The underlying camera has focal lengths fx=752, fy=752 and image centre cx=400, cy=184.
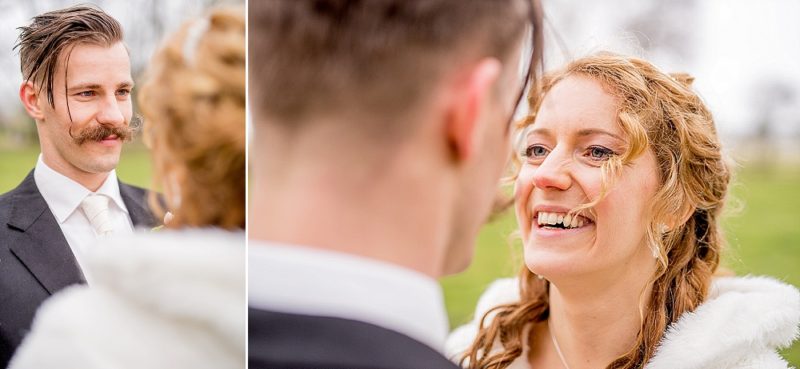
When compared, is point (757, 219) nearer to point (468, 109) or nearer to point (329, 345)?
point (468, 109)

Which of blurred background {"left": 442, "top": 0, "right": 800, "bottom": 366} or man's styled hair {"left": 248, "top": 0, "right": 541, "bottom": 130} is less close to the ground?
blurred background {"left": 442, "top": 0, "right": 800, "bottom": 366}

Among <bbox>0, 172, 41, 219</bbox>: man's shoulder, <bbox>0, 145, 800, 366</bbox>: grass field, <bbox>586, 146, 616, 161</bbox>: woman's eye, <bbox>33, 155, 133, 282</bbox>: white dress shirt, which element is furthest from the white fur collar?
<bbox>0, 172, 41, 219</bbox>: man's shoulder

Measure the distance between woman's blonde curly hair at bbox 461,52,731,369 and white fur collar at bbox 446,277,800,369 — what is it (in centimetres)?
4

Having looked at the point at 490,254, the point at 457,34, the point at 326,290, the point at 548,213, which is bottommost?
the point at 326,290

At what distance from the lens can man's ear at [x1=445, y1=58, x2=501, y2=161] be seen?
860 mm

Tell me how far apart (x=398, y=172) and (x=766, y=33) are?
62.4 inches

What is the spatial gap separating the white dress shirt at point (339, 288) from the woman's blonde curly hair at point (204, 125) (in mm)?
411

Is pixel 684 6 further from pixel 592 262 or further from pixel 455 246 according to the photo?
pixel 455 246

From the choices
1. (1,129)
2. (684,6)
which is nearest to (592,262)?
(684,6)

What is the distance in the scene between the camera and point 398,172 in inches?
34.3

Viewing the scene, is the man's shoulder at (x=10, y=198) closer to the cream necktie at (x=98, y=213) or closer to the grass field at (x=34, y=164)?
the grass field at (x=34, y=164)

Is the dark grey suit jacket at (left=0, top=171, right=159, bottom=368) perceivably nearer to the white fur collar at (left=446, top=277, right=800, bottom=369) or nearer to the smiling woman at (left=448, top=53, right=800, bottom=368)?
the smiling woman at (left=448, top=53, right=800, bottom=368)

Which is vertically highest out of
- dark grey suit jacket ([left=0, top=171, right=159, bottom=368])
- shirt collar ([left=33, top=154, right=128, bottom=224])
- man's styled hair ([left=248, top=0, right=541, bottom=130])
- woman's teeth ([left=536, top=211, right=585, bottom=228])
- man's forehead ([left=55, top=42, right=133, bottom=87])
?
man's forehead ([left=55, top=42, right=133, bottom=87])

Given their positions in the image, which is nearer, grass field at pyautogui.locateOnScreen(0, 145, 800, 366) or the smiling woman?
the smiling woman
